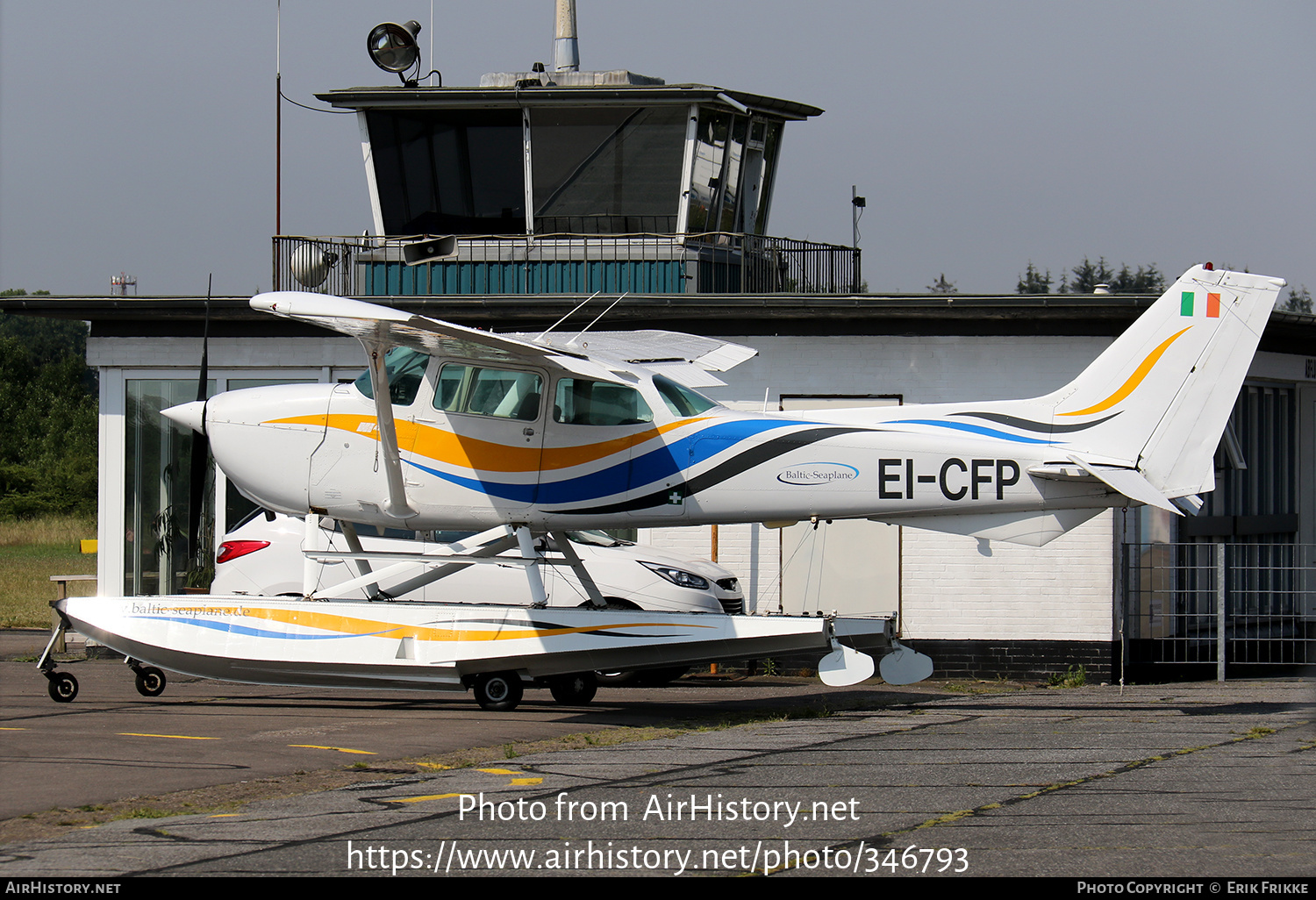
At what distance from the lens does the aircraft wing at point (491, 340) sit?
32.2ft

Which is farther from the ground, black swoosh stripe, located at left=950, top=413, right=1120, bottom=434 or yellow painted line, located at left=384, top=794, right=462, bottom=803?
black swoosh stripe, located at left=950, top=413, right=1120, bottom=434

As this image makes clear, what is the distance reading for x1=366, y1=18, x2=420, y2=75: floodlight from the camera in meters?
20.5

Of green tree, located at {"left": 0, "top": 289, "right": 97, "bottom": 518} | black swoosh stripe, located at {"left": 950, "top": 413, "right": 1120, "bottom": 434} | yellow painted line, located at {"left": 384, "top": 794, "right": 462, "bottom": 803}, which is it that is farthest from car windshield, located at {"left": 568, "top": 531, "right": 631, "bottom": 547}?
green tree, located at {"left": 0, "top": 289, "right": 97, "bottom": 518}

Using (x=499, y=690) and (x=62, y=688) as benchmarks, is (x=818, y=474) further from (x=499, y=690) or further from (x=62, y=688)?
(x=62, y=688)

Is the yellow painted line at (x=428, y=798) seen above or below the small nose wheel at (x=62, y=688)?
above

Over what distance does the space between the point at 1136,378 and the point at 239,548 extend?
8892mm

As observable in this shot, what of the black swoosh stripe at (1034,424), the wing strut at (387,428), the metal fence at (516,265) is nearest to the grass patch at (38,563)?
the metal fence at (516,265)

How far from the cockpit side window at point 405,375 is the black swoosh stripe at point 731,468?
5.51ft

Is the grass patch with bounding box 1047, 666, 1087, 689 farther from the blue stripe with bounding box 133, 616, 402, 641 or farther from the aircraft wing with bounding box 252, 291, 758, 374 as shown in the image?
the blue stripe with bounding box 133, 616, 402, 641

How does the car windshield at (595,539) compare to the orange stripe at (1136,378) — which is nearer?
the orange stripe at (1136,378)

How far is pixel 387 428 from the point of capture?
11.2 meters

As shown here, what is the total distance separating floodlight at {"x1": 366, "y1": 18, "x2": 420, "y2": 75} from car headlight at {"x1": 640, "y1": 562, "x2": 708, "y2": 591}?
1061cm

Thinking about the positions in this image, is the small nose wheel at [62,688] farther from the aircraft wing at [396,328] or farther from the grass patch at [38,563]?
the grass patch at [38,563]

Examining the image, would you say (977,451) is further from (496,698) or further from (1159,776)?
(496,698)
